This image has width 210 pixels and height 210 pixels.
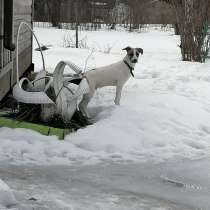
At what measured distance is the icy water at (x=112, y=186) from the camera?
4.56m

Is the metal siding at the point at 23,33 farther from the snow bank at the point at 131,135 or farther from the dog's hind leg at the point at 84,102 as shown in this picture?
the dog's hind leg at the point at 84,102

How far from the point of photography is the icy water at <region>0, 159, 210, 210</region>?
4.56 meters

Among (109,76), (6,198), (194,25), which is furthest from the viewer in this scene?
(194,25)

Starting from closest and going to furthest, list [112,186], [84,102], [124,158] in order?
[112,186] → [124,158] → [84,102]

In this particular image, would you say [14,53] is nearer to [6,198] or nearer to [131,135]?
[131,135]

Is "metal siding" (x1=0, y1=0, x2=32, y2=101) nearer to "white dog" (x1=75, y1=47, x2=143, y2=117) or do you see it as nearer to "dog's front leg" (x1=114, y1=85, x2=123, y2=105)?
"white dog" (x1=75, y1=47, x2=143, y2=117)

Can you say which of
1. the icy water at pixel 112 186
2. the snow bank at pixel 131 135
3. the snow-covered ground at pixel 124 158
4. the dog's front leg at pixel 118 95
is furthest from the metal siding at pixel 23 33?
the icy water at pixel 112 186

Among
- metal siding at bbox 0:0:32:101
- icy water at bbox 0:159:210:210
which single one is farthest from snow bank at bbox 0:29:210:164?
metal siding at bbox 0:0:32:101

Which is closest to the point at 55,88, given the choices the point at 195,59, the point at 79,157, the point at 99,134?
the point at 99,134

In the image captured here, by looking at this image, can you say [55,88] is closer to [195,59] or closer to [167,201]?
[167,201]

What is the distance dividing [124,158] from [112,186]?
1112 mm

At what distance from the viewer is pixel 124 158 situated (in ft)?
20.6

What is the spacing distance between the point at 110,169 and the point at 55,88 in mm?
1984

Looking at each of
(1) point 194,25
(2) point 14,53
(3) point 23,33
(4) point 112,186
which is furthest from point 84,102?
(1) point 194,25
